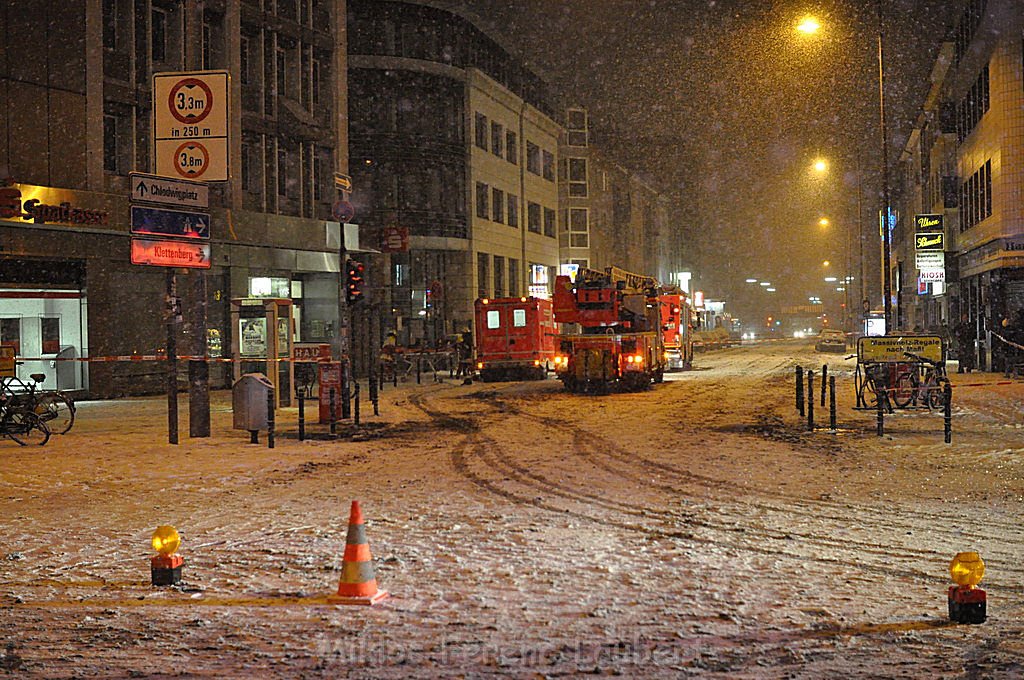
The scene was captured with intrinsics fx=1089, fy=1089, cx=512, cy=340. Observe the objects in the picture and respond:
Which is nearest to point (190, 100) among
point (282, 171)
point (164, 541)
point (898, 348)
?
point (164, 541)

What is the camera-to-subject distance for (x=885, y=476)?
13.0 metres

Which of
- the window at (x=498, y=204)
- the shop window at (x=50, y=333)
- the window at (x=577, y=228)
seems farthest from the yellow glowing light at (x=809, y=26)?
the window at (x=577, y=228)

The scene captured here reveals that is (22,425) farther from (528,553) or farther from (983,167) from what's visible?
(983,167)

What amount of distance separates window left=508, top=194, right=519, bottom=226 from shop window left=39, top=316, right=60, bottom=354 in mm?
35517

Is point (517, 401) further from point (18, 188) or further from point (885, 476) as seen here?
point (885, 476)

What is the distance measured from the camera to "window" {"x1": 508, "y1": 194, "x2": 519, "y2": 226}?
60.7m

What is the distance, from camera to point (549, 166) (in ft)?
228

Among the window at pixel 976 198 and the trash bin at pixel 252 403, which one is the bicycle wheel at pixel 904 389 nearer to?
the trash bin at pixel 252 403

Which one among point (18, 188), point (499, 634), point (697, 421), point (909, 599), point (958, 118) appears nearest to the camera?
point (499, 634)

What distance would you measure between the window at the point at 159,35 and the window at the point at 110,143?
8.82ft

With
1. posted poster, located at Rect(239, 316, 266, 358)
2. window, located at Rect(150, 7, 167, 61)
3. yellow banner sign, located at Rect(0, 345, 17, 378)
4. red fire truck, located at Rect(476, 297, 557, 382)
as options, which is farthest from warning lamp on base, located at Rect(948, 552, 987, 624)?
red fire truck, located at Rect(476, 297, 557, 382)

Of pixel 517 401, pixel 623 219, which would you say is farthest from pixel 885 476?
pixel 623 219

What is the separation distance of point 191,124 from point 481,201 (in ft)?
128

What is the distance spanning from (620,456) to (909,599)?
828cm
